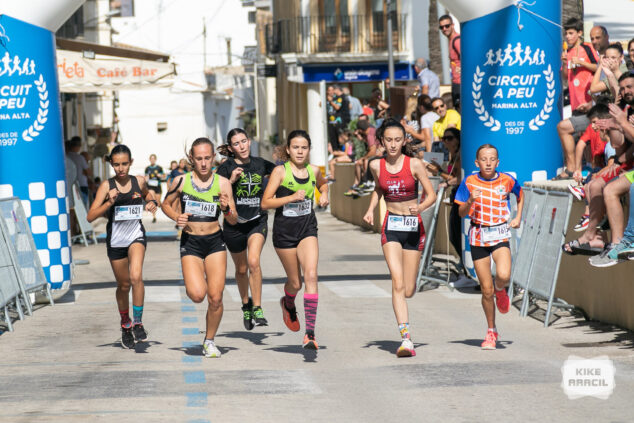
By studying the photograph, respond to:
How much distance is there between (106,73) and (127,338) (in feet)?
55.2

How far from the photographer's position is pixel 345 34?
47781 millimetres

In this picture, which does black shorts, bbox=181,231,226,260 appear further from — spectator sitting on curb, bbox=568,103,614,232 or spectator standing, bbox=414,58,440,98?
spectator standing, bbox=414,58,440,98

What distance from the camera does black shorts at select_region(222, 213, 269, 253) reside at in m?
12.1

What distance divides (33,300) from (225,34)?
70529 mm

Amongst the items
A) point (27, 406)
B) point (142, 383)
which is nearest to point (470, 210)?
point (142, 383)

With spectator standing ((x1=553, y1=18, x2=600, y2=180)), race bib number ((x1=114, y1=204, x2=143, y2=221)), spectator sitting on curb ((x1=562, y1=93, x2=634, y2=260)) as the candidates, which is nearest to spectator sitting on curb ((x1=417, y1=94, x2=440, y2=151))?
spectator standing ((x1=553, y1=18, x2=600, y2=180))

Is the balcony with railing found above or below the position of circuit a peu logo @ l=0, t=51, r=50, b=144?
above

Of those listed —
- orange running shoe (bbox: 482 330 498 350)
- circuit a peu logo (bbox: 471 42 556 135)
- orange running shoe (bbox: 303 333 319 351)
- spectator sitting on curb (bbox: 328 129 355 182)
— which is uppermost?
circuit a peu logo (bbox: 471 42 556 135)

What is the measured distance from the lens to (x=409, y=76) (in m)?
46.4

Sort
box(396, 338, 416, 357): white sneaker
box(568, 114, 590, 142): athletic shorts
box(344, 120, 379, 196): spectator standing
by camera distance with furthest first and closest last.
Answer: box(344, 120, 379, 196): spectator standing < box(568, 114, 590, 142): athletic shorts < box(396, 338, 416, 357): white sneaker

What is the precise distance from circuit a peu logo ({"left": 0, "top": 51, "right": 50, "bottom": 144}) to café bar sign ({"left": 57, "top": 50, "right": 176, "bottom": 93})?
1153 cm

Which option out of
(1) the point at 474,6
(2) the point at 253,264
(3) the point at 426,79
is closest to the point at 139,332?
(2) the point at 253,264

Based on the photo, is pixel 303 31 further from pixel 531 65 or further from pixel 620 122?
pixel 620 122

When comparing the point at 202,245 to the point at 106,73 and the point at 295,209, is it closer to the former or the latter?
the point at 295,209
